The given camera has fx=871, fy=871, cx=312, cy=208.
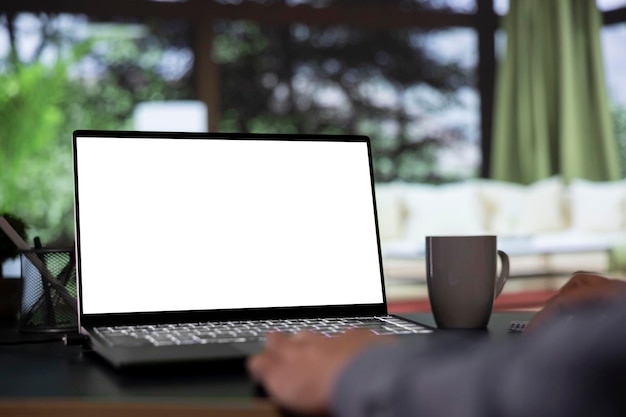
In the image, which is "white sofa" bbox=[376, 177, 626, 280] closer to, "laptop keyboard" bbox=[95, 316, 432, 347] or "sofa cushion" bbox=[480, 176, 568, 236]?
"sofa cushion" bbox=[480, 176, 568, 236]

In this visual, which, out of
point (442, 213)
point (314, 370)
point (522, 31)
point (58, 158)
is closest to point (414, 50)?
point (522, 31)

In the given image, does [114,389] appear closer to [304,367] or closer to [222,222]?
[304,367]

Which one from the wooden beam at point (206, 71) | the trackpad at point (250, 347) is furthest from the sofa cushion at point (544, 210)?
the trackpad at point (250, 347)

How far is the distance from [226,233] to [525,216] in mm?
5847

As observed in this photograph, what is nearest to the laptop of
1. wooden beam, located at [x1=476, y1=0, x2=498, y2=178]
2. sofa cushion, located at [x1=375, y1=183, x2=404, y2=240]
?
sofa cushion, located at [x1=375, y1=183, x2=404, y2=240]

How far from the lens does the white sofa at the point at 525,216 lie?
5996 mm

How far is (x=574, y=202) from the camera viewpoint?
6645 mm

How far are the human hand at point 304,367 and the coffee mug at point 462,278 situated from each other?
0.42 m

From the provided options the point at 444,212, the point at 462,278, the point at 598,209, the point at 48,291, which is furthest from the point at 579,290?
the point at 598,209

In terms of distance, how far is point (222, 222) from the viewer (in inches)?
39.7

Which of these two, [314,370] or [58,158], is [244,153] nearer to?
[314,370]

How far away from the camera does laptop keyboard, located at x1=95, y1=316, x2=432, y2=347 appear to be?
78 centimetres

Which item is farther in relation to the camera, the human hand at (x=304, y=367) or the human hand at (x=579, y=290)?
the human hand at (x=579, y=290)

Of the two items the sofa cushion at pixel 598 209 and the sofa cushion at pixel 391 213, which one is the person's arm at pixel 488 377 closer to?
the sofa cushion at pixel 391 213
